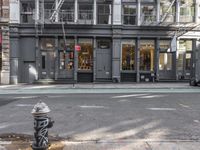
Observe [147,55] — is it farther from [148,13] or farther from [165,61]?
[148,13]

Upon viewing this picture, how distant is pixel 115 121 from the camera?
8.84 m

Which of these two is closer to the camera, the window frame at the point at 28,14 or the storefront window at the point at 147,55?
the window frame at the point at 28,14

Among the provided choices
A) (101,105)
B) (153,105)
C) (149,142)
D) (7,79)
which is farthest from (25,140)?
(7,79)

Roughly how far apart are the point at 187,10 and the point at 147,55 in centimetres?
537

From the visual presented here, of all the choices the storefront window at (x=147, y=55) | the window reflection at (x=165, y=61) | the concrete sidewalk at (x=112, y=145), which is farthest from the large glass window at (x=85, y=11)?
the concrete sidewalk at (x=112, y=145)

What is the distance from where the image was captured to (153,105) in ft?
39.9

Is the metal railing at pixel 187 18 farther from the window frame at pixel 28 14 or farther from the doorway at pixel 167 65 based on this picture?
the window frame at pixel 28 14

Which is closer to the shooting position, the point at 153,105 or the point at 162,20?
the point at 153,105

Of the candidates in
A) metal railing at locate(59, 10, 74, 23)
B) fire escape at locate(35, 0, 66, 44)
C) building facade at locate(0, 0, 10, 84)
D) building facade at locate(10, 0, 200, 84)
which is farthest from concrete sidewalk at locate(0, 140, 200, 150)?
metal railing at locate(59, 10, 74, 23)

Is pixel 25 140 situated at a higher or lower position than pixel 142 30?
lower

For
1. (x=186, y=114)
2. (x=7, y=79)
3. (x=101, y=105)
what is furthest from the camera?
(x=7, y=79)

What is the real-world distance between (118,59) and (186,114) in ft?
50.5

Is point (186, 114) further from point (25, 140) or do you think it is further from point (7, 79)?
point (7, 79)

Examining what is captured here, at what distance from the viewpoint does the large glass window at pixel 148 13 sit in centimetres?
2548
